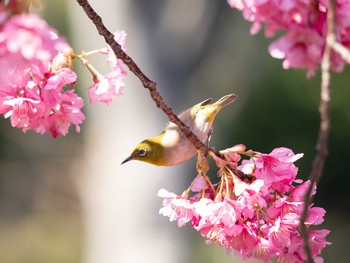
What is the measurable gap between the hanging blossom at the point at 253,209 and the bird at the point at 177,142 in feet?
1.00

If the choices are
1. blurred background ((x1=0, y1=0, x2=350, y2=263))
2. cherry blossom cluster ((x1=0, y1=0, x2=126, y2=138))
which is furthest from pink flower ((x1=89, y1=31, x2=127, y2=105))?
blurred background ((x1=0, y1=0, x2=350, y2=263))

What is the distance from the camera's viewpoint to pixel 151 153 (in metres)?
1.67

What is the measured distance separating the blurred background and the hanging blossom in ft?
12.7

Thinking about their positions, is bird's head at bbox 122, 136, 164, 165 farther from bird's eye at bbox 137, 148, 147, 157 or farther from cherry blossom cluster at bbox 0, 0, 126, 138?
cherry blossom cluster at bbox 0, 0, 126, 138

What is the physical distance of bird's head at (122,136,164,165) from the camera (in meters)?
1.65

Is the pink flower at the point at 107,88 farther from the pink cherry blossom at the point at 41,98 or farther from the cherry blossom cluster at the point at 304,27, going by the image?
the cherry blossom cluster at the point at 304,27

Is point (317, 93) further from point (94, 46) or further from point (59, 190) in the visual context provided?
point (59, 190)

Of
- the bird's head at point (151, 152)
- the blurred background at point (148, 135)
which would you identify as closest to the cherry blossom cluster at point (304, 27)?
the bird's head at point (151, 152)

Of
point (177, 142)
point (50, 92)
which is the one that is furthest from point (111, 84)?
point (177, 142)

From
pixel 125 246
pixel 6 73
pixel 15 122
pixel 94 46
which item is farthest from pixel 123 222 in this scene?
pixel 6 73

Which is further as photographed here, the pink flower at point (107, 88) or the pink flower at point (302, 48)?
the pink flower at point (107, 88)

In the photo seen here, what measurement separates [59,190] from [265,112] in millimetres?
2914

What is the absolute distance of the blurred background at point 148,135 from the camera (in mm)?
5363

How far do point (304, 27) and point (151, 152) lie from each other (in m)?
0.83
